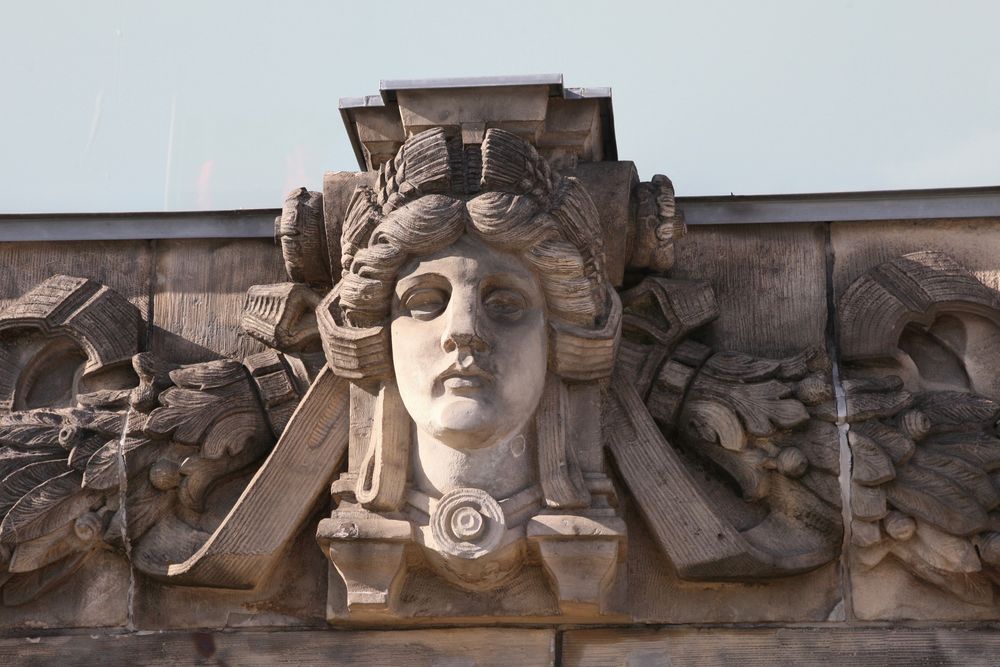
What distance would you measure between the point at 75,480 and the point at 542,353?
1.33 metres

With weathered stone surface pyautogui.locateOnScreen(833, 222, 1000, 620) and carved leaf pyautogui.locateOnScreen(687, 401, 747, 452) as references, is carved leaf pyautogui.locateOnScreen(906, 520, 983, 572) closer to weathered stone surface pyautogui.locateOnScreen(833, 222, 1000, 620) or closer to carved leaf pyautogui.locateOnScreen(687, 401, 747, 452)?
weathered stone surface pyautogui.locateOnScreen(833, 222, 1000, 620)

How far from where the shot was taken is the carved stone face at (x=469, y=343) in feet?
16.5

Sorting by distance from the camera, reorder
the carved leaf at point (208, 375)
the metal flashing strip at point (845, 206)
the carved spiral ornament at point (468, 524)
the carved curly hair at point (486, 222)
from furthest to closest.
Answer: the metal flashing strip at point (845, 206), the carved leaf at point (208, 375), the carved curly hair at point (486, 222), the carved spiral ornament at point (468, 524)

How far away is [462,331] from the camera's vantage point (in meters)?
5.00

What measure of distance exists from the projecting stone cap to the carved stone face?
13.6 inches

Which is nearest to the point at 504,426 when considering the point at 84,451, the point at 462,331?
the point at 462,331

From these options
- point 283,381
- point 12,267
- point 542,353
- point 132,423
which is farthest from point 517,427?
point 12,267

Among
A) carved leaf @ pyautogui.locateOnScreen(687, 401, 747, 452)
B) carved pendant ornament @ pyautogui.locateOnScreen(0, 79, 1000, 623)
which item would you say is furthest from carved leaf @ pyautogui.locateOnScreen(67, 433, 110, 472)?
carved leaf @ pyautogui.locateOnScreen(687, 401, 747, 452)

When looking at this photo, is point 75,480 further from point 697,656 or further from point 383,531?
point 697,656

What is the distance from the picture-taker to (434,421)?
5.04 m

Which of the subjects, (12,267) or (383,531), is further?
(12,267)

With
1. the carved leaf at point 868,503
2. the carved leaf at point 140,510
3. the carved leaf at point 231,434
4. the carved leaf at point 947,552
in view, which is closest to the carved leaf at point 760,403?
the carved leaf at point 868,503

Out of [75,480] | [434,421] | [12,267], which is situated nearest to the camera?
[434,421]

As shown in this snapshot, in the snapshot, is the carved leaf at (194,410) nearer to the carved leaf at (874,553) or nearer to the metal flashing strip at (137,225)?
the metal flashing strip at (137,225)
